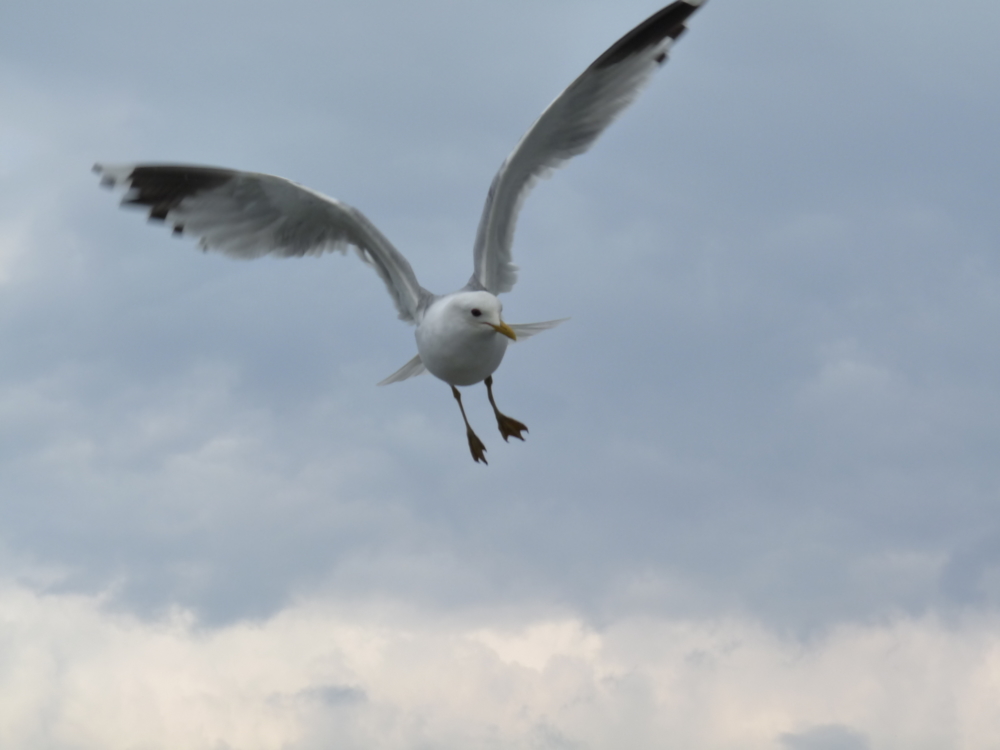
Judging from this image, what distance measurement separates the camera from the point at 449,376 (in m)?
13.0

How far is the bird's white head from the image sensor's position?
40.0 ft

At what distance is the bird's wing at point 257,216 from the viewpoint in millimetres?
13492

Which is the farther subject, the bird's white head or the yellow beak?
the bird's white head

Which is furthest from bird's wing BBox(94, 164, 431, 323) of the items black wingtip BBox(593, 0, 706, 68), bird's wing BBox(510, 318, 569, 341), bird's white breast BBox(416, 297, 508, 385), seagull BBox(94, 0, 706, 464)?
black wingtip BBox(593, 0, 706, 68)

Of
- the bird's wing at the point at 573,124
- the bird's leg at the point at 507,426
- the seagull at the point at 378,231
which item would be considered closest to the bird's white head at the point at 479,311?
the seagull at the point at 378,231

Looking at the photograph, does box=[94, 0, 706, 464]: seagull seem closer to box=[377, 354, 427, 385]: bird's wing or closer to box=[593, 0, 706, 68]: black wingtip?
box=[593, 0, 706, 68]: black wingtip

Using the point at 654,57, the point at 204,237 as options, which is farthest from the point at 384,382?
the point at 654,57

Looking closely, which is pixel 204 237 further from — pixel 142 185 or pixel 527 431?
pixel 527 431

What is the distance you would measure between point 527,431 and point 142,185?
623 centimetres

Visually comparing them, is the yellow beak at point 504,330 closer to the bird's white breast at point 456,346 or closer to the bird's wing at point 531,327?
the bird's white breast at point 456,346

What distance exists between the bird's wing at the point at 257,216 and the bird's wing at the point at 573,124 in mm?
1223

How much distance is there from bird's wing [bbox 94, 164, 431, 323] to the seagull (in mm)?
13

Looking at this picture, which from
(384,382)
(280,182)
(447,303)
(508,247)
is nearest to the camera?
(447,303)

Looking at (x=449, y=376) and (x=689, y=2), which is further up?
(x=689, y=2)
